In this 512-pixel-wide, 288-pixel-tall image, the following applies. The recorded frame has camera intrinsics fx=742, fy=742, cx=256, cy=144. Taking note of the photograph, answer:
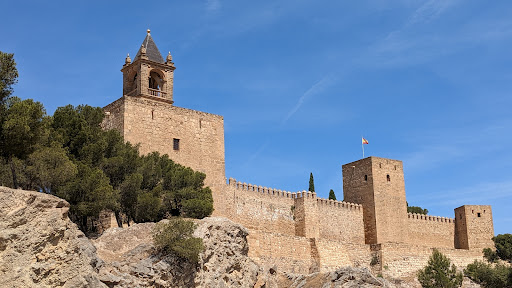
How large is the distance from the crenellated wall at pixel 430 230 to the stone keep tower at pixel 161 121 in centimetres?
1707

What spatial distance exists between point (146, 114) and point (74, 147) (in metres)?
5.91

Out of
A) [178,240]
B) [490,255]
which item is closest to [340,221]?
[490,255]

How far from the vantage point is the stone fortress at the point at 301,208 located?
3338cm

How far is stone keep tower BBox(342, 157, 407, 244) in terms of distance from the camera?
44438 mm

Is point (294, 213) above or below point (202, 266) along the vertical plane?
above

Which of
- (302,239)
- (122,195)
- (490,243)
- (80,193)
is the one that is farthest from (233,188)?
(490,243)

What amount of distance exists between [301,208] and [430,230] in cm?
1178

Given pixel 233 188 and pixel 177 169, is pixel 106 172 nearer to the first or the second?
pixel 177 169

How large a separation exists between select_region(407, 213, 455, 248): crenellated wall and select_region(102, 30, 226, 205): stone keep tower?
1707cm

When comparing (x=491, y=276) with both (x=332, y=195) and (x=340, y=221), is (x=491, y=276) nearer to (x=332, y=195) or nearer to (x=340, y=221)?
(x=340, y=221)

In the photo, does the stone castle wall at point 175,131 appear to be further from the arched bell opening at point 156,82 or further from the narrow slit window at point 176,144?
the arched bell opening at point 156,82

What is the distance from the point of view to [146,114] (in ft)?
108

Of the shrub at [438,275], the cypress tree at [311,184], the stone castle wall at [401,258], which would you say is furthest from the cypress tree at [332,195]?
the shrub at [438,275]

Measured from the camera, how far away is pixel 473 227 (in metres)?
49.6
